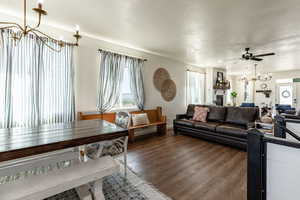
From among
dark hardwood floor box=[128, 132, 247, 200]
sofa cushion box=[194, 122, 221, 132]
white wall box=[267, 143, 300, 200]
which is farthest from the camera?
sofa cushion box=[194, 122, 221, 132]

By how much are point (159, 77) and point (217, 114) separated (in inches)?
85.7

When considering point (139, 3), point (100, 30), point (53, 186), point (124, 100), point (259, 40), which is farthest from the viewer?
point (124, 100)

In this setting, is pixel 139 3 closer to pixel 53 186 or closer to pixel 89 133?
pixel 89 133

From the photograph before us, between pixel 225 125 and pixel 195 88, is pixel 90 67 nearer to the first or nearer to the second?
pixel 225 125

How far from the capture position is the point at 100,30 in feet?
10.2

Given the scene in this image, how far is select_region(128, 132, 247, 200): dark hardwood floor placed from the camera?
6.14 ft

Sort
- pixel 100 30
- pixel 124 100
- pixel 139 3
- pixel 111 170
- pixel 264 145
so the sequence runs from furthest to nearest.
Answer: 1. pixel 124 100
2. pixel 100 30
3. pixel 139 3
4. pixel 111 170
5. pixel 264 145

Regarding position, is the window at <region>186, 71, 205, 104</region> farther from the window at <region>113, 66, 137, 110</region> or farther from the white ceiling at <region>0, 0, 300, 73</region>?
the window at <region>113, 66, 137, 110</region>

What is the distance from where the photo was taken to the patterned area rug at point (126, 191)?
1742 mm

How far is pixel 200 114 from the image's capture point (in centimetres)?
446

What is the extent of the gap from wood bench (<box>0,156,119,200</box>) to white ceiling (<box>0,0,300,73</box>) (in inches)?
87.8

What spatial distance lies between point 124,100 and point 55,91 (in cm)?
171

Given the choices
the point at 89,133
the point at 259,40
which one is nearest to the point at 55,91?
the point at 89,133

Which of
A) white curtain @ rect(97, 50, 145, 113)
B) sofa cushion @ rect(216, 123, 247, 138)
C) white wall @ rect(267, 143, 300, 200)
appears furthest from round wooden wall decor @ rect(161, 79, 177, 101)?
white wall @ rect(267, 143, 300, 200)
